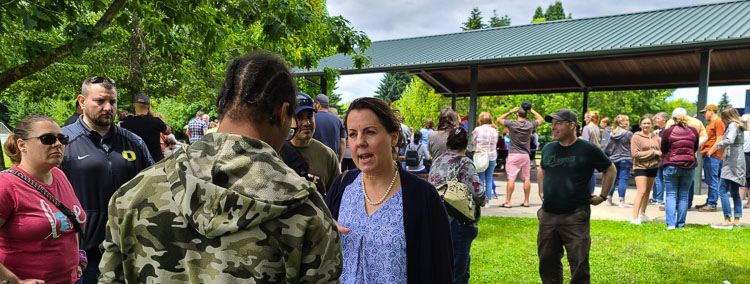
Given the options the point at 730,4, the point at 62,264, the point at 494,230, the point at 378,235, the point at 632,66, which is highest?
the point at 730,4

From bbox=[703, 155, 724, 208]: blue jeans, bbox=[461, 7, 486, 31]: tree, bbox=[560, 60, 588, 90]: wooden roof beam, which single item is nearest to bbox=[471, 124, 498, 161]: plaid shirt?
bbox=[703, 155, 724, 208]: blue jeans

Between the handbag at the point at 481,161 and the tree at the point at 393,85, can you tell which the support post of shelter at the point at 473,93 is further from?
the tree at the point at 393,85

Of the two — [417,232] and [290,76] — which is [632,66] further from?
[290,76]

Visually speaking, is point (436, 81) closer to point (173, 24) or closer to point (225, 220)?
point (173, 24)

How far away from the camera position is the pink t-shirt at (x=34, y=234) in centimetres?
261

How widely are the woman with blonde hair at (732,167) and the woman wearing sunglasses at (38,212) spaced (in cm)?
914

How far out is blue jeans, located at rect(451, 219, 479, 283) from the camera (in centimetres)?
415

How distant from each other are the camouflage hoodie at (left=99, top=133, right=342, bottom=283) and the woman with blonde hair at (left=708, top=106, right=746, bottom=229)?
8.93 m

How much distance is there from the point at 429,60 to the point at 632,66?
6724 millimetres

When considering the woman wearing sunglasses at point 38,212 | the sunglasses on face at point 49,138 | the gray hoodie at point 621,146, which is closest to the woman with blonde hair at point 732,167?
the gray hoodie at point 621,146

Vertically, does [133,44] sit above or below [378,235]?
above

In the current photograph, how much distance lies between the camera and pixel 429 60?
15031 mm

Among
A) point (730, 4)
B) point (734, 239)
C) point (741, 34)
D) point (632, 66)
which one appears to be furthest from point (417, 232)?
point (730, 4)

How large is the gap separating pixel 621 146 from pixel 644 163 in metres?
1.82
